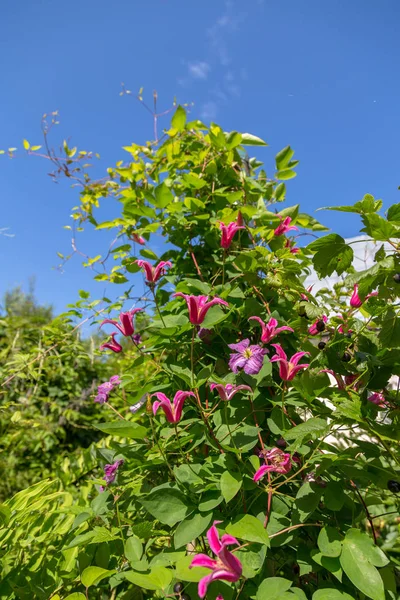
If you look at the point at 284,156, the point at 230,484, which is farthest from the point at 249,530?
the point at 284,156

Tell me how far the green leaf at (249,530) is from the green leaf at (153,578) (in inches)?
4.8

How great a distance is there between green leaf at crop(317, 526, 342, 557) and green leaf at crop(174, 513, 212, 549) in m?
0.20

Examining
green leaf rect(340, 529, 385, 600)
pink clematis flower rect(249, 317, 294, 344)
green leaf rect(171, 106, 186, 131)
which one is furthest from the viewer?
green leaf rect(171, 106, 186, 131)

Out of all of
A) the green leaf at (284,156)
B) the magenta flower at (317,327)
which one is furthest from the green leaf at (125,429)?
the green leaf at (284,156)

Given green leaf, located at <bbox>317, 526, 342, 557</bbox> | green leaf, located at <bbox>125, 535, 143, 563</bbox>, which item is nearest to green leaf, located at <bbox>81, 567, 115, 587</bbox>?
green leaf, located at <bbox>125, 535, 143, 563</bbox>

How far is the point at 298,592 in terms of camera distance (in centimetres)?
68

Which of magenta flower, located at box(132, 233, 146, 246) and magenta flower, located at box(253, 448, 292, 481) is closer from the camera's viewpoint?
magenta flower, located at box(253, 448, 292, 481)

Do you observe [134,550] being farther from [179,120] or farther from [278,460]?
[179,120]

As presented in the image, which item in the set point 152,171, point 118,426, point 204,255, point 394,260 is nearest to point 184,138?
point 152,171

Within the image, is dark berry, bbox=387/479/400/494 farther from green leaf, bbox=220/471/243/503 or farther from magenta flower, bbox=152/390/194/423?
magenta flower, bbox=152/390/194/423

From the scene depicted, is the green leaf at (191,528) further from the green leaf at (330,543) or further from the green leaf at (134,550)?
the green leaf at (330,543)

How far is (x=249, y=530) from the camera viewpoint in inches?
25.3

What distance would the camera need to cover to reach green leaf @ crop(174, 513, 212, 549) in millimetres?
685

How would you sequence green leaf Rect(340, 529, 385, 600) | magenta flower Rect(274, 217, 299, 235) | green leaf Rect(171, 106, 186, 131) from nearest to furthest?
green leaf Rect(340, 529, 385, 600)
magenta flower Rect(274, 217, 299, 235)
green leaf Rect(171, 106, 186, 131)
